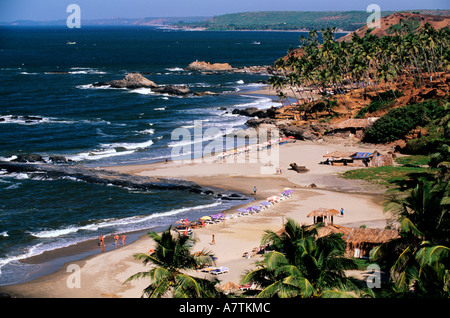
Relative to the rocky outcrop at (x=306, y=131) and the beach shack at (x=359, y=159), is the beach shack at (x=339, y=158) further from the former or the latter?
the rocky outcrop at (x=306, y=131)

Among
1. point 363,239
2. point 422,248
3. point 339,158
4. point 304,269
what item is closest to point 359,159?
point 339,158

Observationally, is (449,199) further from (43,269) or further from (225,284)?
(43,269)

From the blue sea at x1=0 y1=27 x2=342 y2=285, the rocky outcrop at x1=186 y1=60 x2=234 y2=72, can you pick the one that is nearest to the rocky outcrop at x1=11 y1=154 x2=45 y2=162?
the blue sea at x1=0 y1=27 x2=342 y2=285

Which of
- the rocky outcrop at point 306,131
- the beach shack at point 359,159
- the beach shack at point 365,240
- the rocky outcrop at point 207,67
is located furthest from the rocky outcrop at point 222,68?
the beach shack at point 365,240

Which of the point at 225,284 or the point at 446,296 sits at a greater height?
the point at 446,296

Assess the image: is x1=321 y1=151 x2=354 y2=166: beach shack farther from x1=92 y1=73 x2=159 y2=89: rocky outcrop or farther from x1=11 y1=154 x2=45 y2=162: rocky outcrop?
x1=92 y1=73 x2=159 y2=89: rocky outcrop

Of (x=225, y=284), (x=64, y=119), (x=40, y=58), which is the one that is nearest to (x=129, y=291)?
(x=225, y=284)
